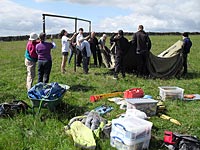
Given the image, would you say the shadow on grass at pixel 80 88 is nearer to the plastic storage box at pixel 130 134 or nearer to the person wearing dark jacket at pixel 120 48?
the person wearing dark jacket at pixel 120 48

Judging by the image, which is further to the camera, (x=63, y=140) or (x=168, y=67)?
(x=168, y=67)

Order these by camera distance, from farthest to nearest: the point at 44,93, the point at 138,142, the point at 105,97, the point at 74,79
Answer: the point at 74,79
the point at 105,97
the point at 44,93
the point at 138,142

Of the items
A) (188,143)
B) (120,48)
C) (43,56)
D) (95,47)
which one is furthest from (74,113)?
(95,47)

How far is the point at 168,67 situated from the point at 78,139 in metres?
7.95

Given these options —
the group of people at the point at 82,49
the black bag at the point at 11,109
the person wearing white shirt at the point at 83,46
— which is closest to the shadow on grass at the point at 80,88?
the group of people at the point at 82,49

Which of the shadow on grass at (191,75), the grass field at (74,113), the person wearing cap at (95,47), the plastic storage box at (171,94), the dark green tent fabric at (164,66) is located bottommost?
the grass field at (74,113)

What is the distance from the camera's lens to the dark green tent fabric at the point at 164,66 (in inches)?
470

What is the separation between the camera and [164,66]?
40.0 ft

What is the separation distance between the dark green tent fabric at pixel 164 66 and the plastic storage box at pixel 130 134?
696 cm

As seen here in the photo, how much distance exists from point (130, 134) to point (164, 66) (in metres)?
7.81

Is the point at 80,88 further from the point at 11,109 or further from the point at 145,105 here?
the point at 145,105

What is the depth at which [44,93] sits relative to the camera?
254 inches

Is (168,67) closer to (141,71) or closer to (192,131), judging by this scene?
(141,71)

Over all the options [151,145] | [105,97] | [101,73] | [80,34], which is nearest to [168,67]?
[101,73]
